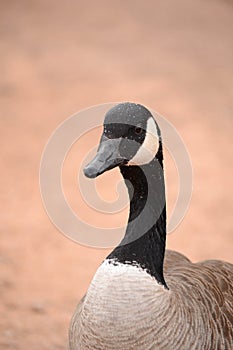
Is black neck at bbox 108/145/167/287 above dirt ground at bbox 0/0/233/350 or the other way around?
the other way around

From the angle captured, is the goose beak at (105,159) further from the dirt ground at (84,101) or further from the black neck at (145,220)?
the dirt ground at (84,101)

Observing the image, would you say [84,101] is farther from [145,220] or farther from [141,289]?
[141,289]

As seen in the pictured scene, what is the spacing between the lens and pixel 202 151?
5.81 meters

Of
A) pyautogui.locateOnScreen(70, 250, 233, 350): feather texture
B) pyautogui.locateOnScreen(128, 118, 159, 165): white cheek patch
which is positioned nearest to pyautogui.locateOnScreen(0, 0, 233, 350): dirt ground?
pyautogui.locateOnScreen(70, 250, 233, 350): feather texture

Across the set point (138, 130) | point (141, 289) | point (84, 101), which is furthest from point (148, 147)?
point (84, 101)

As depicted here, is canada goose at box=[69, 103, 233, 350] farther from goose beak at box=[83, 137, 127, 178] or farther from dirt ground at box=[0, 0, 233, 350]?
dirt ground at box=[0, 0, 233, 350]

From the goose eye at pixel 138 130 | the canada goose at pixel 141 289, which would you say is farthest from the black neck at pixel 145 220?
the goose eye at pixel 138 130

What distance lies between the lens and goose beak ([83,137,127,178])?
2.34 m

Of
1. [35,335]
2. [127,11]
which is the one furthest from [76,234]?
[127,11]

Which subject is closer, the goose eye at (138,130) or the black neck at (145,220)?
the goose eye at (138,130)

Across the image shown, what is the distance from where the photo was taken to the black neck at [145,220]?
2627mm

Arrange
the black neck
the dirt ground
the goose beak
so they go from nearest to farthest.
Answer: the goose beak < the black neck < the dirt ground

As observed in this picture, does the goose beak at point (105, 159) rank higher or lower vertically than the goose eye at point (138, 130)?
lower

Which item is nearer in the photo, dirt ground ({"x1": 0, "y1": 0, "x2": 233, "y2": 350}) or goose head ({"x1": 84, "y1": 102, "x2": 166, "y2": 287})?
goose head ({"x1": 84, "y1": 102, "x2": 166, "y2": 287})
